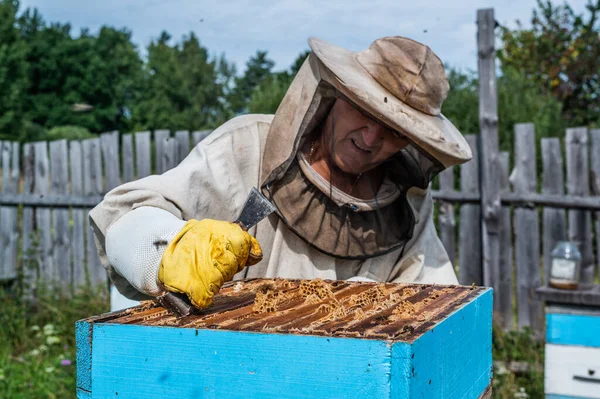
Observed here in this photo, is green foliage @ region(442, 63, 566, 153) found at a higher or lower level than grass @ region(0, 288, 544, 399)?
higher

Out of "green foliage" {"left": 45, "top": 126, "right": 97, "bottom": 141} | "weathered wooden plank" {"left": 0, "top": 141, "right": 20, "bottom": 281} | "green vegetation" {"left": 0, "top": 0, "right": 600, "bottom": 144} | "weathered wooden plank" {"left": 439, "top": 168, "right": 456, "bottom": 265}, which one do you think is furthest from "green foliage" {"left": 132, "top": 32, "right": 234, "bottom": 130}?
"weathered wooden plank" {"left": 439, "top": 168, "right": 456, "bottom": 265}

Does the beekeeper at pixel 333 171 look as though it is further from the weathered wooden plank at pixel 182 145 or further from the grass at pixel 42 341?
the weathered wooden plank at pixel 182 145

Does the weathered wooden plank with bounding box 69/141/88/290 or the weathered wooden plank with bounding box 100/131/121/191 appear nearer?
the weathered wooden plank with bounding box 100/131/121/191

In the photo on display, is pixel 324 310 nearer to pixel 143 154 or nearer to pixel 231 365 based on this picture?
pixel 231 365

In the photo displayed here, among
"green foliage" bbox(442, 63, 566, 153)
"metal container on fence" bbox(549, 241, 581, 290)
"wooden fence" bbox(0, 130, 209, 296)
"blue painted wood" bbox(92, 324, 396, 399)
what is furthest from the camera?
"green foliage" bbox(442, 63, 566, 153)

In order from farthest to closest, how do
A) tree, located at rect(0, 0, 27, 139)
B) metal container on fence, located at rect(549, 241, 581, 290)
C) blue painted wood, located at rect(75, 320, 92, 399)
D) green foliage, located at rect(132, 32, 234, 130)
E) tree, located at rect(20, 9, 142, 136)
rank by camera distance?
green foliage, located at rect(132, 32, 234, 130), tree, located at rect(20, 9, 142, 136), tree, located at rect(0, 0, 27, 139), metal container on fence, located at rect(549, 241, 581, 290), blue painted wood, located at rect(75, 320, 92, 399)

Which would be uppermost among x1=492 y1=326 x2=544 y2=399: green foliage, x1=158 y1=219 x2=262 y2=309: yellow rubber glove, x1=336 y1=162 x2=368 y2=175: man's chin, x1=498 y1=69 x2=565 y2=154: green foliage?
x1=498 y1=69 x2=565 y2=154: green foliage

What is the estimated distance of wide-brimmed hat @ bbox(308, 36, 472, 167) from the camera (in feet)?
6.18

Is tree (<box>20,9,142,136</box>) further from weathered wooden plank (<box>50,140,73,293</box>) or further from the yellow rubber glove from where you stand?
the yellow rubber glove

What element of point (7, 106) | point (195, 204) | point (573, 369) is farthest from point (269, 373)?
point (7, 106)

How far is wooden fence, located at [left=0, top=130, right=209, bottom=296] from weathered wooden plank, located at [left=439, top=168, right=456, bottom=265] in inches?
85.5

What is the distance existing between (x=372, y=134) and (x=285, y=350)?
1025 mm

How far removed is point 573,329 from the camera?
373 cm

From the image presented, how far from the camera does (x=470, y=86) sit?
10.3 m
